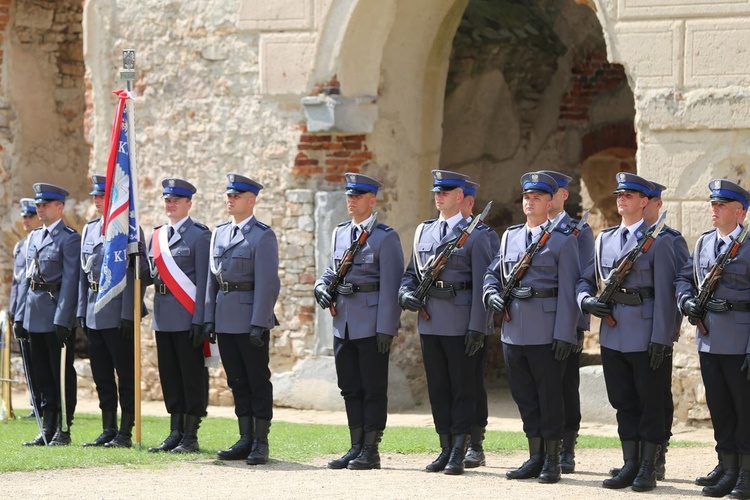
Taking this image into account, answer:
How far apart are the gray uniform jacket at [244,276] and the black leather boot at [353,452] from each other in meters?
0.81

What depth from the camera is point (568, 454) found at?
8195mm

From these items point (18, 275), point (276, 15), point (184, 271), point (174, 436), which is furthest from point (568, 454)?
point (276, 15)

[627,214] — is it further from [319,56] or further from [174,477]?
[319,56]

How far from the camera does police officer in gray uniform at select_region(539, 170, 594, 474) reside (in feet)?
26.7

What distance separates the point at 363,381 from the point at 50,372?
2.49m

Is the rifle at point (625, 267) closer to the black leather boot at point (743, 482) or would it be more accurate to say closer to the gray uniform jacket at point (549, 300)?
the gray uniform jacket at point (549, 300)

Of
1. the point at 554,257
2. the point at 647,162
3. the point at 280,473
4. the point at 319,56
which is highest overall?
the point at 319,56

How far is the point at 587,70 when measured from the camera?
1416 centimetres

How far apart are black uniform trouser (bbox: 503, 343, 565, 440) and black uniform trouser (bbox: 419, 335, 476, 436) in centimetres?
32

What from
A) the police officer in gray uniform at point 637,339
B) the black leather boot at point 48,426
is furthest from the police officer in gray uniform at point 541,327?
the black leather boot at point 48,426

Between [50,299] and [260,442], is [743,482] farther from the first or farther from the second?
[50,299]

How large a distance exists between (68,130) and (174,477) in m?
6.98

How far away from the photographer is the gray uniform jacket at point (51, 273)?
9.11 m

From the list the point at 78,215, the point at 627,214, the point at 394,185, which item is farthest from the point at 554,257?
the point at 78,215
